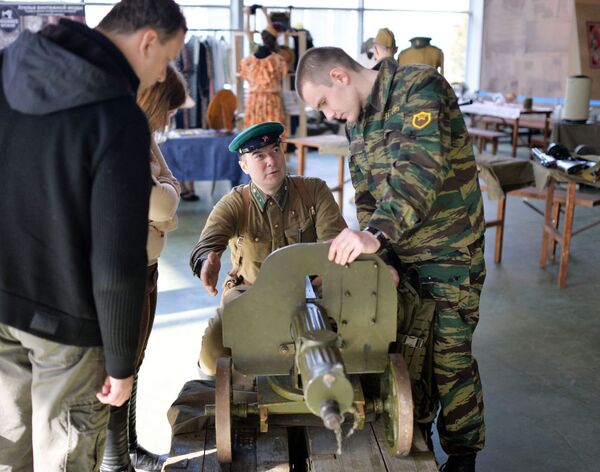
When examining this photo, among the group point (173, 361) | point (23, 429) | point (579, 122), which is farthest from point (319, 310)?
point (579, 122)

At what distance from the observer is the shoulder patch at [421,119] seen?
1.86 meters

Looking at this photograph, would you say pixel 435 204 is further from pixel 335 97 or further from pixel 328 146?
pixel 328 146

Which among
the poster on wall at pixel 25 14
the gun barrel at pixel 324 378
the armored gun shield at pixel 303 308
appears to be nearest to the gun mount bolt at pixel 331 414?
the gun barrel at pixel 324 378

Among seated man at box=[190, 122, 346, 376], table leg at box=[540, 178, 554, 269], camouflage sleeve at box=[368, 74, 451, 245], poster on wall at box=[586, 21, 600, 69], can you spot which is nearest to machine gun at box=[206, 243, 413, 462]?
camouflage sleeve at box=[368, 74, 451, 245]

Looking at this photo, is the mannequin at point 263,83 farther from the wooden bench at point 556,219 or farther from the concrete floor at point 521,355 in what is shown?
the wooden bench at point 556,219

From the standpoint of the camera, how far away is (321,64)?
6.43ft

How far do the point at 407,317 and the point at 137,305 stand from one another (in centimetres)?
100

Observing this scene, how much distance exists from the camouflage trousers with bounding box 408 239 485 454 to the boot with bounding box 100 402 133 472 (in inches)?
37.2

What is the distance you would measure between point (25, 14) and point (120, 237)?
18.5ft

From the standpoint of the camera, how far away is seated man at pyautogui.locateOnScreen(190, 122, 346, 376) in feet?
8.23

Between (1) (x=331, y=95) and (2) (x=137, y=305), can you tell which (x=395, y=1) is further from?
(2) (x=137, y=305)

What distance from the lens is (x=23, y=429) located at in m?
1.55

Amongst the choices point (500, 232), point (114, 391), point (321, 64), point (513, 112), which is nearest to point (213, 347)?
point (114, 391)

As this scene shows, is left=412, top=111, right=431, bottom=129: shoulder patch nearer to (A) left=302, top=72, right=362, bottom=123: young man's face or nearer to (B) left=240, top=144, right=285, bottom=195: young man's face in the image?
(A) left=302, top=72, right=362, bottom=123: young man's face
